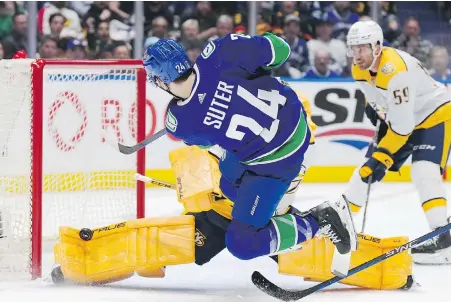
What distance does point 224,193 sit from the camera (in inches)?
157

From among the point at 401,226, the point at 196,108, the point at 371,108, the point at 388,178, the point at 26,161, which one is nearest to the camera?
the point at 196,108

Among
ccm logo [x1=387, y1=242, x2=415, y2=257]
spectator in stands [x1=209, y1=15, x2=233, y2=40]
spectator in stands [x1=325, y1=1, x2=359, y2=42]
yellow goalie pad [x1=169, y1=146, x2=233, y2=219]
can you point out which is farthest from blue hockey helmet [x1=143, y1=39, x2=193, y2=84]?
spectator in stands [x1=325, y1=1, x2=359, y2=42]

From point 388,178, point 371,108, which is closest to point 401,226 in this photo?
point 371,108

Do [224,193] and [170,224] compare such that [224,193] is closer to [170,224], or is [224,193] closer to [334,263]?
[170,224]

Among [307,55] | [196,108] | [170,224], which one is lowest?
[170,224]

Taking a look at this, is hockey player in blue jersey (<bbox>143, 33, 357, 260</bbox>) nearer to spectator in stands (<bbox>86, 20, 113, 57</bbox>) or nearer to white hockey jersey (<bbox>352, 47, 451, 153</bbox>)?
white hockey jersey (<bbox>352, 47, 451, 153</bbox>)

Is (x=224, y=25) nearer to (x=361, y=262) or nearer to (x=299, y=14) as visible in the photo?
(x=299, y=14)

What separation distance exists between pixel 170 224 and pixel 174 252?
124 mm

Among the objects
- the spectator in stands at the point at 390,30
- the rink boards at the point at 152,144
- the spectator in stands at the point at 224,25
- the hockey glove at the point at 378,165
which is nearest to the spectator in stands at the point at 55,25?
the rink boards at the point at 152,144

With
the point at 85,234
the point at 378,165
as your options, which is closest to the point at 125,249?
the point at 85,234

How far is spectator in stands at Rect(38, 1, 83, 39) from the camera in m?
7.19

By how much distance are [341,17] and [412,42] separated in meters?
0.60

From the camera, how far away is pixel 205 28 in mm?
7637

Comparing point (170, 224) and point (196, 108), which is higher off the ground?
point (196, 108)
